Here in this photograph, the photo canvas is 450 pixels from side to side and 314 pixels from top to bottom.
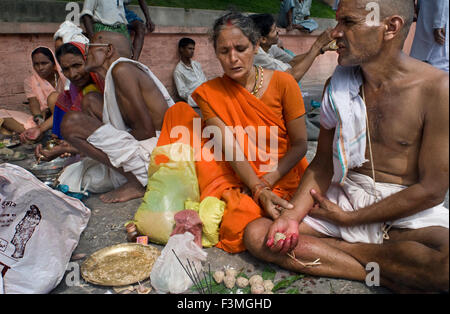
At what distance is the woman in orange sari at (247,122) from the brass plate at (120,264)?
591 mm

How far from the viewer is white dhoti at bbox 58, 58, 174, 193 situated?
122 inches

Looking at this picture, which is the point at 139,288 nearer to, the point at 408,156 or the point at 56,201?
the point at 56,201

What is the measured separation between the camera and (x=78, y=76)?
358cm

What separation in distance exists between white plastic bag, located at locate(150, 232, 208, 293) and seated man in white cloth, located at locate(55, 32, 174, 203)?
1.14 metres

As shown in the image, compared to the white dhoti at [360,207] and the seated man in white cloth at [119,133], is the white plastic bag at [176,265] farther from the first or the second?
the seated man in white cloth at [119,133]

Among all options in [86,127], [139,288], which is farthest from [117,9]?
[139,288]

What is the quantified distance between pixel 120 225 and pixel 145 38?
5.09m

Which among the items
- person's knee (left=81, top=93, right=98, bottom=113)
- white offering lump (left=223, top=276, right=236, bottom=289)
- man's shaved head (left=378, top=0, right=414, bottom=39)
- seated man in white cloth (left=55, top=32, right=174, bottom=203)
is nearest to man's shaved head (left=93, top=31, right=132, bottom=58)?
seated man in white cloth (left=55, top=32, right=174, bottom=203)

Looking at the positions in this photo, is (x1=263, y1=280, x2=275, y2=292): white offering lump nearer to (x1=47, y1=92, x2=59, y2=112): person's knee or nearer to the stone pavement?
the stone pavement

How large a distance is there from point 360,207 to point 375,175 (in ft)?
0.61

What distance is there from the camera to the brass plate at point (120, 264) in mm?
2104

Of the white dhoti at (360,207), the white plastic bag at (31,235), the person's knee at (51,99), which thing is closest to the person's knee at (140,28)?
the person's knee at (51,99)

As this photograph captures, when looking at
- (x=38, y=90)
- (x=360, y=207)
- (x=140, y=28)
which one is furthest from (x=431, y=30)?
(x=38, y=90)

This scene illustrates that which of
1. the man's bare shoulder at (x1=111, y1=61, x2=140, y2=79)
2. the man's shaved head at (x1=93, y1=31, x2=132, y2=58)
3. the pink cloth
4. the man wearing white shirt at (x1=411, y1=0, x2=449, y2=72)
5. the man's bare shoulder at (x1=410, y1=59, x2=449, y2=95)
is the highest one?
the man wearing white shirt at (x1=411, y1=0, x2=449, y2=72)
